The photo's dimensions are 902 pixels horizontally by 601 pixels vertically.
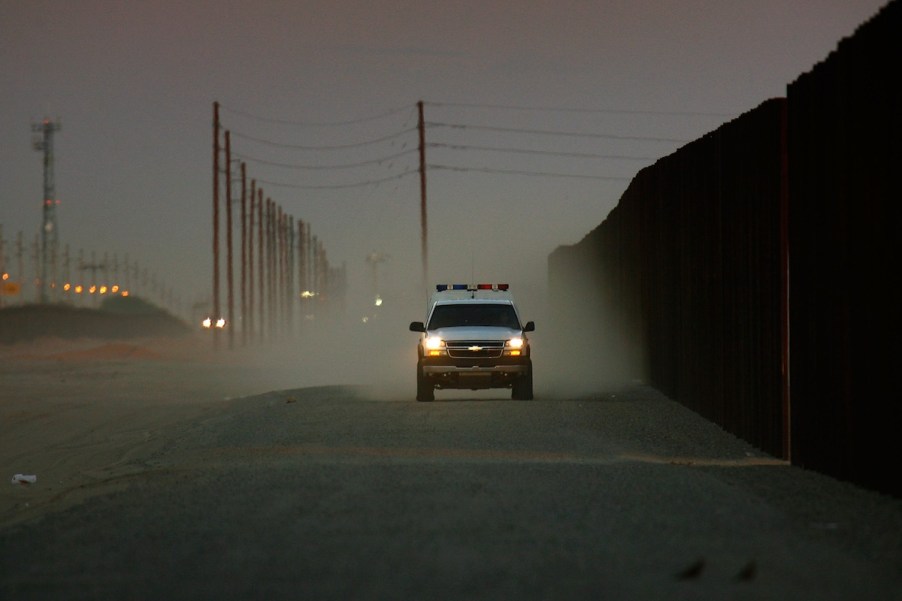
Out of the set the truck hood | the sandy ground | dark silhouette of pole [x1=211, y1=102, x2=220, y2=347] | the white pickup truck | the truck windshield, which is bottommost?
the sandy ground

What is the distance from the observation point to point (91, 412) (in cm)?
2822

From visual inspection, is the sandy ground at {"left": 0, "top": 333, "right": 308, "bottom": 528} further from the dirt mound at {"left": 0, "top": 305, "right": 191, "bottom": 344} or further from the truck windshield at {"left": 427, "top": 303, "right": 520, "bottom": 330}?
the dirt mound at {"left": 0, "top": 305, "right": 191, "bottom": 344}

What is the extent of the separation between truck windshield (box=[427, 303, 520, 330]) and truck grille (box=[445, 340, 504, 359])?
651 millimetres

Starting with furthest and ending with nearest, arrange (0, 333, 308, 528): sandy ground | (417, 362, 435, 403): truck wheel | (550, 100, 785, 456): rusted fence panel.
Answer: (417, 362, 435, 403): truck wheel → (0, 333, 308, 528): sandy ground → (550, 100, 785, 456): rusted fence panel

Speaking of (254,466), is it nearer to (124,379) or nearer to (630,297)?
(630,297)

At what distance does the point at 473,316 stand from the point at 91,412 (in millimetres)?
9372

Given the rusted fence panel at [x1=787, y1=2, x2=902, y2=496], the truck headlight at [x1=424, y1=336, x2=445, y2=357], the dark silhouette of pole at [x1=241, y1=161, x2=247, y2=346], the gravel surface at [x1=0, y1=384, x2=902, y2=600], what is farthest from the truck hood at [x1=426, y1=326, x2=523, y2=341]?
the dark silhouette of pole at [x1=241, y1=161, x2=247, y2=346]

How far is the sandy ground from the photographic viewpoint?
52.7 ft

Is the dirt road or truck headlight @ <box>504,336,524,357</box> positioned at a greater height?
truck headlight @ <box>504,336,524,357</box>

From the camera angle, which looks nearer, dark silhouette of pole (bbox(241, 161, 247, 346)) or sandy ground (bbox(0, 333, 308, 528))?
sandy ground (bbox(0, 333, 308, 528))

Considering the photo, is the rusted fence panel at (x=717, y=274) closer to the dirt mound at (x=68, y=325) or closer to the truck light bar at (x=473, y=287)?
the truck light bar at (x=473, y=287)

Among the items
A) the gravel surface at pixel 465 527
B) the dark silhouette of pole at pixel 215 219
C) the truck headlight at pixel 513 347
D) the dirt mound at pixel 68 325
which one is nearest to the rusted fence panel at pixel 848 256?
the gravel surface at pixel 465 527

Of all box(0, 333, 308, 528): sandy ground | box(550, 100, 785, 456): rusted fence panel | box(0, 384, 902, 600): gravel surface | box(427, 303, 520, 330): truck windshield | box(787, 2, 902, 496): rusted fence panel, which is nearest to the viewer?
box(0, 384, 902, 600): gravel surface

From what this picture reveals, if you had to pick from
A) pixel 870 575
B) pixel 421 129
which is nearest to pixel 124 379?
pixel 421 129
